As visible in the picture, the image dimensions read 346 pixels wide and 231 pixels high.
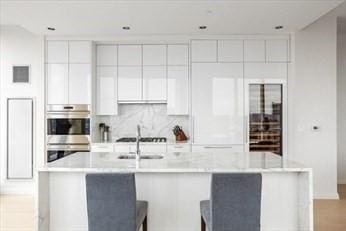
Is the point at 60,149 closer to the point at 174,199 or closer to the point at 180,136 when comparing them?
the point at 180,136

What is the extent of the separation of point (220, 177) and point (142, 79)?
11.5 feet

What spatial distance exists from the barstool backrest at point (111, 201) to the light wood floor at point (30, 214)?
1.88 metres

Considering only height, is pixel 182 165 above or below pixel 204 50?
below

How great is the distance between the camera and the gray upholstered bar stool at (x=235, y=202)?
250 centimetres

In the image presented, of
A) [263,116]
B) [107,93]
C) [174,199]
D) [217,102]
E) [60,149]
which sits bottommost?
[174,199]

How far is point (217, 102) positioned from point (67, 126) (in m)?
2.54

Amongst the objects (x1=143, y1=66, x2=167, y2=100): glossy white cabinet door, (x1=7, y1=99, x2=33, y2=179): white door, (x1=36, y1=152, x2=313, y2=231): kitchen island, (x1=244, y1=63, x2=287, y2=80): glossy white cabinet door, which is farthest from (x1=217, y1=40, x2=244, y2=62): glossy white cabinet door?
(x1=7, y1=99, x2=33, y2=179): white door

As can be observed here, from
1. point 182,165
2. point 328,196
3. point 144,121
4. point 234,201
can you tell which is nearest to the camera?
point 234,201

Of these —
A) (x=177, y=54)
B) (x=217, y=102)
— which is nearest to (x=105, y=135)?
(x=177, y=54)

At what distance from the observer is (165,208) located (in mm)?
3135

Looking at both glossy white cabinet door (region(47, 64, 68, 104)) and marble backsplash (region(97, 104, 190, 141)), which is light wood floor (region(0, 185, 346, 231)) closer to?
glossy white cabinet door (region(47, 64, 68, 104))

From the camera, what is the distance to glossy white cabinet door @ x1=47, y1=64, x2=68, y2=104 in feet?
18.0

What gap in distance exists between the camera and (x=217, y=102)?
5.48m

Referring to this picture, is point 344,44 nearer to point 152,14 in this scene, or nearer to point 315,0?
point 315,0
